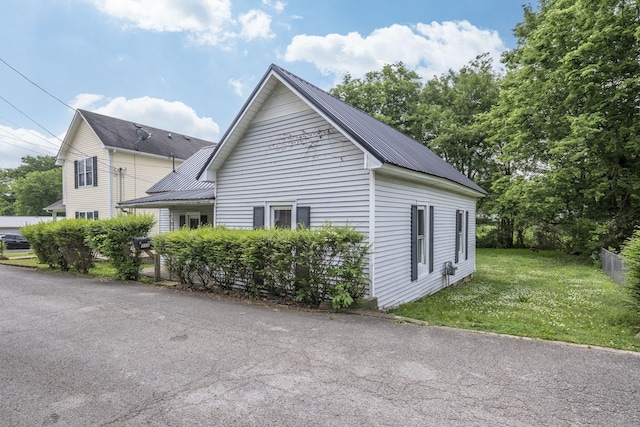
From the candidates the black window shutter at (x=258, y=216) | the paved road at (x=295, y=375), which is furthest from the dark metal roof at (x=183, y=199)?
the paved road at (x=295, y=375)

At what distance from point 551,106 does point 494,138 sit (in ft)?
11.8

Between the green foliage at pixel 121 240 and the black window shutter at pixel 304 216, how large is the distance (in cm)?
535

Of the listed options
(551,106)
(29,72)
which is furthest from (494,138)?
(29,72)

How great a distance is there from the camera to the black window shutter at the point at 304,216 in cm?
779

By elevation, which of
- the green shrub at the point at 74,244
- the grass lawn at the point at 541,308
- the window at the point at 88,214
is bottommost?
the grass lawn at the point at 541,308

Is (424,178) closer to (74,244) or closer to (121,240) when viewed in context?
(121,240)

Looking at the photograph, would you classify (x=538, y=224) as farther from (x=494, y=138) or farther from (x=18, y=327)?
(x=18, y=327)

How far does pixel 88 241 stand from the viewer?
414 inches

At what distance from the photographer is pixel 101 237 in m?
10.1

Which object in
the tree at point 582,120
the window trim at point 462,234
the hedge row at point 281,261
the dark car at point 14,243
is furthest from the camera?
the dark car at point 14,243

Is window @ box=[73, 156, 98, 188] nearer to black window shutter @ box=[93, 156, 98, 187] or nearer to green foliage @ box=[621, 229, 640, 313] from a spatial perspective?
black window shutter @ box=[93, 156, 98, 187]

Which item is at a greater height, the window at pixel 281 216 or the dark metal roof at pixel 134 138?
the dark metal roof at pixel 134 138

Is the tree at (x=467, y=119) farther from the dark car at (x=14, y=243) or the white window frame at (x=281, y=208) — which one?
the dark car at (x=14, y=243)

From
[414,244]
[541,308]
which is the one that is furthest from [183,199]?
[541,308]
